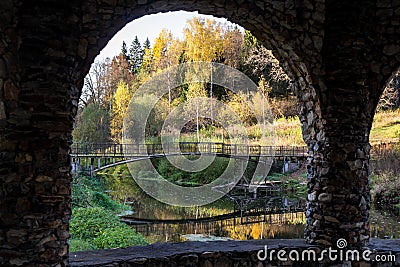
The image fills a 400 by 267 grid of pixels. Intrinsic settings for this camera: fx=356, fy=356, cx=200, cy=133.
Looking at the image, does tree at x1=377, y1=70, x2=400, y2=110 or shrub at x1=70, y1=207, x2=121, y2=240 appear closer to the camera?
shrub at x1=70, y1=207, x2=121, y2=240

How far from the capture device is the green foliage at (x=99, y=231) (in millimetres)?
5688

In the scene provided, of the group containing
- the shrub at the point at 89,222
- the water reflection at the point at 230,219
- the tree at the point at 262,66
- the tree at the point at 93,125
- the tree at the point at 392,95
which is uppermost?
the tree at the point at 262,66

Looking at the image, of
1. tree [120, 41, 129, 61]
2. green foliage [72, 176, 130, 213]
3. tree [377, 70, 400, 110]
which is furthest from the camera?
tree [120, 41, 129, 61]

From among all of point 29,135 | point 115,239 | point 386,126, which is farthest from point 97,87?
point 386,126

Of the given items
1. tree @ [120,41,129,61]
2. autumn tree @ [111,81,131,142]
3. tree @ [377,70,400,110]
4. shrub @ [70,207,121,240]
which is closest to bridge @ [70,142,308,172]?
autumn tree @ [111,81,131,142]

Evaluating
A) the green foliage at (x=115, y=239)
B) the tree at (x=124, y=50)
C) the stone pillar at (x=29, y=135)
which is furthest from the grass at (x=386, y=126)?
the stone pillar at (x=29, y=135)

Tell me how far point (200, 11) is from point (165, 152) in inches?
273

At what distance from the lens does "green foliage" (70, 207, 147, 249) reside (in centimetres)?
569

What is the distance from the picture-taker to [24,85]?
85.4 inches

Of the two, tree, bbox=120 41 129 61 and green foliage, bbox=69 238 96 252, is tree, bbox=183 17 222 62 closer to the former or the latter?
tree, bbox=120 41 129 61

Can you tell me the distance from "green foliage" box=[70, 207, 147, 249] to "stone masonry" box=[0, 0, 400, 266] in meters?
3.31

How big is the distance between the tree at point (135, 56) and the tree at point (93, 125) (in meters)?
2.76

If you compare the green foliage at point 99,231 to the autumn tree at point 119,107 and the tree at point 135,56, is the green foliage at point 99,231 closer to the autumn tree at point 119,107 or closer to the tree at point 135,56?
the autumn tree at point 119,107

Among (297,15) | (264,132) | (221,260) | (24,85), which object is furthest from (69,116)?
(264,132)
